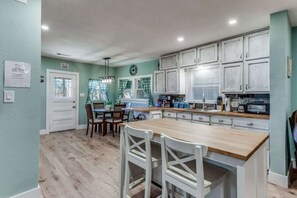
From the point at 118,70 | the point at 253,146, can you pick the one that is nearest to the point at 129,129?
the point at 253,146

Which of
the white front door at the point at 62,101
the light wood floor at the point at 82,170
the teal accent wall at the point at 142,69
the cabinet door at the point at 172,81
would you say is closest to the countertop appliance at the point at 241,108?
the light wood floor at the point at 82,170

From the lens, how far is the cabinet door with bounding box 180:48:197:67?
13.8 ft

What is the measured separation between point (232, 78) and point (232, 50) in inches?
22.8

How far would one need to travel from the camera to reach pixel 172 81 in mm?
4754

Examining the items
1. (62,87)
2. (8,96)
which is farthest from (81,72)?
(8,96)

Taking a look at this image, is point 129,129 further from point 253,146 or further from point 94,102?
point 94,102

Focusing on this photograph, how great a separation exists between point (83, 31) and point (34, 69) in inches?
63.8

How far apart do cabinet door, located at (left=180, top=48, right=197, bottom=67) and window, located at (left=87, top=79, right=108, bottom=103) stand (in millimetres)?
3778

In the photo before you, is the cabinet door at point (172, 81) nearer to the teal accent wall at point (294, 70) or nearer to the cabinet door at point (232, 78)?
the cabinet door at point (232, 78)

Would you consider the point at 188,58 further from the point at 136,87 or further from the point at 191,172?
the point at 191,172

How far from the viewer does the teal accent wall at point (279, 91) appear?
7.95ft

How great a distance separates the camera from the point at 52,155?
11.6 feet

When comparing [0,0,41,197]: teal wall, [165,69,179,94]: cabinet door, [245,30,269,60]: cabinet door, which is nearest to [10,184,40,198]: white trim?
[0,0,41,197]: teal wall

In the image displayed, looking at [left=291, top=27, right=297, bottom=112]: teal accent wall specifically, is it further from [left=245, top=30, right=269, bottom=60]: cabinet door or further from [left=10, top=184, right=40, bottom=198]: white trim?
[left=10, top=184, right=40, bottom=198]: white trim
